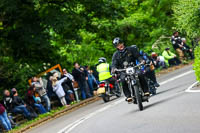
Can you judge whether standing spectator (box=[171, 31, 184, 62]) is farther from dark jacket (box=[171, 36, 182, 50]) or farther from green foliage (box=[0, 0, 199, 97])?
green foliage (box=[0, 0, 199, 97])

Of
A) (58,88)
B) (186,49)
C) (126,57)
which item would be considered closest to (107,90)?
(58,88)

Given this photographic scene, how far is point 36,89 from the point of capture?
23422mm

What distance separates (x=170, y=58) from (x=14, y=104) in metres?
13.8

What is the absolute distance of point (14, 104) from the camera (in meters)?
21.7

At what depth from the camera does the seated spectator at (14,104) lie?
70.4 ft

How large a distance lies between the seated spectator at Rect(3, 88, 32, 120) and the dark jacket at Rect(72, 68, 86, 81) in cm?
447

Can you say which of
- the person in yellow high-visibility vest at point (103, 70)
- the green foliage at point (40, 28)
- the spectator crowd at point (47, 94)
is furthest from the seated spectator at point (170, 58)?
the person in yellow high-visibility vest at point (103, 70)

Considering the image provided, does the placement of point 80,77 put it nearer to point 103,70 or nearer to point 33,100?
point 33,100

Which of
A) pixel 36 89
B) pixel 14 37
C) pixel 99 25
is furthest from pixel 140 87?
pixel 99 25

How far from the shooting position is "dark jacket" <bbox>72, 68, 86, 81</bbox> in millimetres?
25828

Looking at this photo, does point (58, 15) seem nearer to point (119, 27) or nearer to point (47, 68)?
point (47, 68)

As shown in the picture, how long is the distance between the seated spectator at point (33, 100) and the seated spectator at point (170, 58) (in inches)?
466

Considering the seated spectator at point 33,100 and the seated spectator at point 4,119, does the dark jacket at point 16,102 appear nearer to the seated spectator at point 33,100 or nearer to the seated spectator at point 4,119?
the seated spectator at point 33,100

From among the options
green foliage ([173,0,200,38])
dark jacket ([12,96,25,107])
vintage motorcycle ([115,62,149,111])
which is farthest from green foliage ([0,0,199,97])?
vintage motorcycle ([115,62,149,111])
